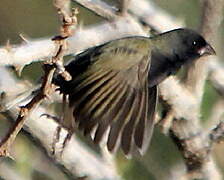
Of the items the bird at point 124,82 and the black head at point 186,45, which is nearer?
the bird at point 124,82

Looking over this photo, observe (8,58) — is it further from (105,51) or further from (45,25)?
(45,25)

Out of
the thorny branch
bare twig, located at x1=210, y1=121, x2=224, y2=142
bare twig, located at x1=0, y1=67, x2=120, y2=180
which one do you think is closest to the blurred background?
bare twig, located at x1=0, y1=67, x2=120, y2=180

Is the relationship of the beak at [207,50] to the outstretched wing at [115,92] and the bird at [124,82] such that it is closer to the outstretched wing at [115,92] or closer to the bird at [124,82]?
the bird at [124,82]

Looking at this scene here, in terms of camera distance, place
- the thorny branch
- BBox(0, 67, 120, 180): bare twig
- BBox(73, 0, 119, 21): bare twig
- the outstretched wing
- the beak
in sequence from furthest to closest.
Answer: the beak → BBox(73, 0, 119, 21): bare twig → BBox(0, 67, 120, 180): bare twig → the outstretched wing → the thorny branch

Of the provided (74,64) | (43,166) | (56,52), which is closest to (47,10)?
(43,166)

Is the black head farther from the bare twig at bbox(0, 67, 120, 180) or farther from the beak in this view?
the bare twig at bbox(0, 67, 120, 180)

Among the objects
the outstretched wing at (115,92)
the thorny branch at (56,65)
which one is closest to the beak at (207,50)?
the outstretched wing at (115,92)

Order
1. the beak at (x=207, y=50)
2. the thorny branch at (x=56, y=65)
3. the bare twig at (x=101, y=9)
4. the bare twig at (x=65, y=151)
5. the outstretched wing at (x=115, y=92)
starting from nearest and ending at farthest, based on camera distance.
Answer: the thorny branch at (x=56, y=65), the outstretched wing at (x=115, y=92), the bare twig at (x=65, y=151), the bare twig at (x=101, y=9), the beak at (x=207, y=50)

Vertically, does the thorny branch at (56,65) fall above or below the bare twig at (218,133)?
below

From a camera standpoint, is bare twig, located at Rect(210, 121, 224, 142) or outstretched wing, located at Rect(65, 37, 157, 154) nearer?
outstretched wing, located at Rect(65, 37, 157, 154)
